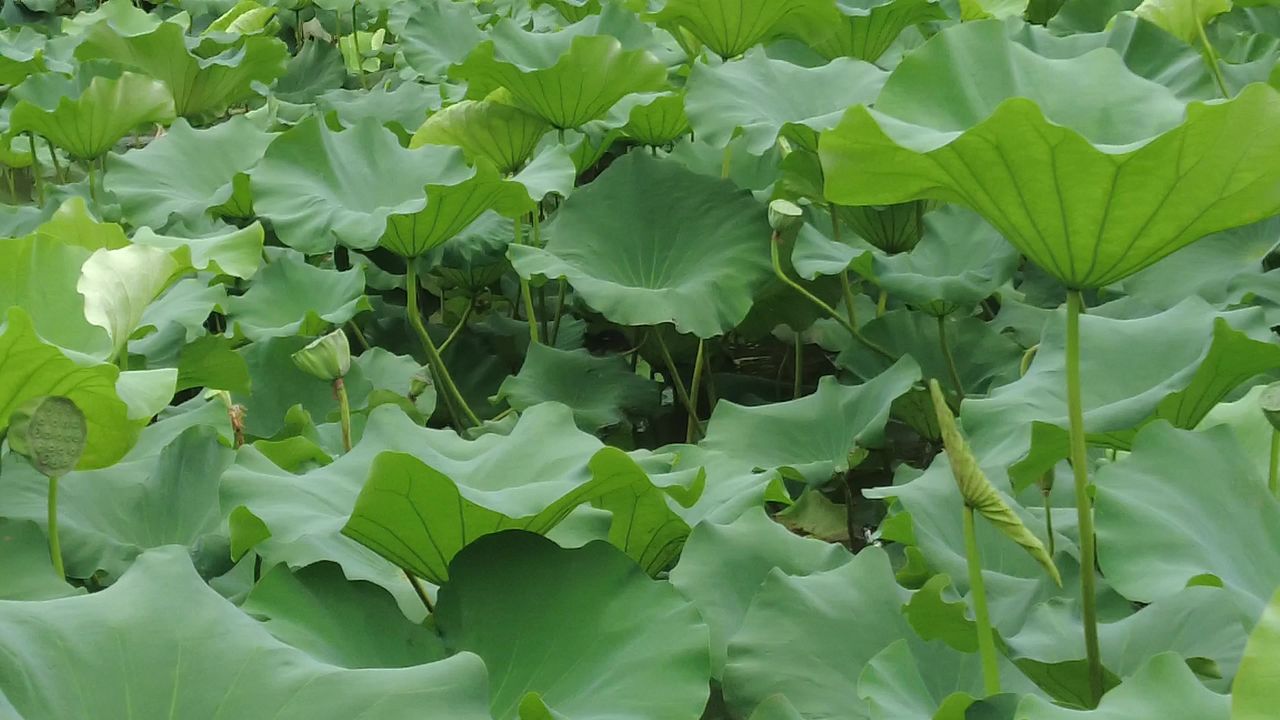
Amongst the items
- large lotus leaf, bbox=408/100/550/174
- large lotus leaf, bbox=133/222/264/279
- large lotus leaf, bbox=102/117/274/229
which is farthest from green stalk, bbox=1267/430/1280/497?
large lotus leaf, bbox=102/117/274/229

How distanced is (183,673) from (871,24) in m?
1.69

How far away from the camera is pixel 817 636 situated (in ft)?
3.30

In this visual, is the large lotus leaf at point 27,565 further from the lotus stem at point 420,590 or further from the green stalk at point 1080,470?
the green stalk at point 1080,470

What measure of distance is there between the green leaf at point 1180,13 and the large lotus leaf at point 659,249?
1.99 ft

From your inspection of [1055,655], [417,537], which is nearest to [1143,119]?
[1055,655]

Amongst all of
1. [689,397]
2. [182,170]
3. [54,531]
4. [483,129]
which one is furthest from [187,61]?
[54,531]

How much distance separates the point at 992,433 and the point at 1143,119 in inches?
10.7

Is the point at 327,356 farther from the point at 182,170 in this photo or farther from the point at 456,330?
the point at 182,170

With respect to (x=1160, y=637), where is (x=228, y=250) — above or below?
below

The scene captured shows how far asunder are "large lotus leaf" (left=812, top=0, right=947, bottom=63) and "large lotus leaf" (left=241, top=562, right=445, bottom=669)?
139cm

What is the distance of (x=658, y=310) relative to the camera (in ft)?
5.57

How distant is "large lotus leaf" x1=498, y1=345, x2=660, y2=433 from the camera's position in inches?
71.7

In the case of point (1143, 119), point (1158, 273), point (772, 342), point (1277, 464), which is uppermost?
point (1143, 119)

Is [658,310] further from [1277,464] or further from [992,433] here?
[1277,464]
